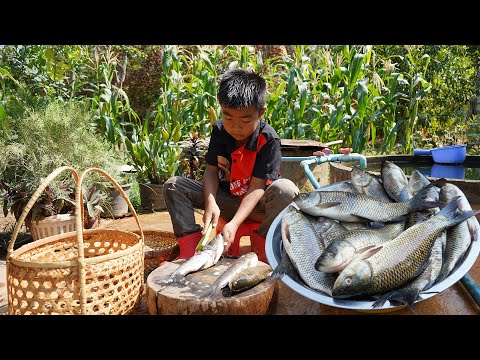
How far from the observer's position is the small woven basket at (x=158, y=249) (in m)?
2.94

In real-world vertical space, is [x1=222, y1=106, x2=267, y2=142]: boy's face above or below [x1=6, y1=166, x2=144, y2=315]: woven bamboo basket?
above

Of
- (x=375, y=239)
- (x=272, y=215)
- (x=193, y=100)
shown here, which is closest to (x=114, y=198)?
(x=193, y=100)

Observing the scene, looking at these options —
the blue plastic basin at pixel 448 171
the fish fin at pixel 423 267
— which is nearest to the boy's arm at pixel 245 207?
the fish fin at pixel 423 267

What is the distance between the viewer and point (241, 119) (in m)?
2.62

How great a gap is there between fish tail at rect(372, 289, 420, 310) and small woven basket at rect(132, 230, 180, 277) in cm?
157

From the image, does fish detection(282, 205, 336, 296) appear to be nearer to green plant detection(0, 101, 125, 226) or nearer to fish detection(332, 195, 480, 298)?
fish detection(332, 195, 480, 298)

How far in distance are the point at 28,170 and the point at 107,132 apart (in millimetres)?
1698

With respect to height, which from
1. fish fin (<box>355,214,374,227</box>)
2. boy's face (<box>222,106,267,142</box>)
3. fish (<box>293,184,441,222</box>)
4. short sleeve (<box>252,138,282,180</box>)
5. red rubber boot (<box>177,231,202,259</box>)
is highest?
boy's face (<box>222,106,267,142</box>)

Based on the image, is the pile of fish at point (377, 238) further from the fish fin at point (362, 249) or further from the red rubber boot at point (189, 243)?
the red rubber boot at point (189, 243)

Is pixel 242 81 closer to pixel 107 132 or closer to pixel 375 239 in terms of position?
pixel 375 239

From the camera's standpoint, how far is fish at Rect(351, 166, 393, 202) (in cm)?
256

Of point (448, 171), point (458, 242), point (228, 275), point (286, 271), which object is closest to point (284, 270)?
point (286, 271)

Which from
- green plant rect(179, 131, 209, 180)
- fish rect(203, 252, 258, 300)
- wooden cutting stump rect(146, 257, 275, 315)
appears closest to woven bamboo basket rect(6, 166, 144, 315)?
wooden cutting stump rect(146, 257, 275, 315)

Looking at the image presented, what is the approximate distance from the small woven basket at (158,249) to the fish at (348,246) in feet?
4.40
